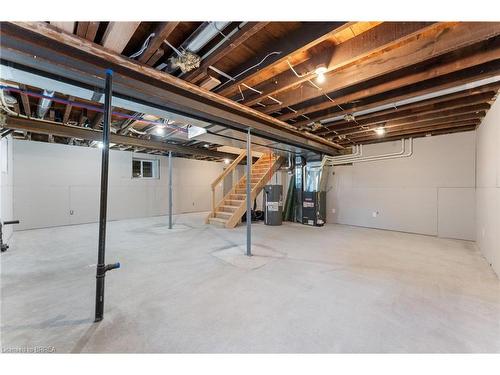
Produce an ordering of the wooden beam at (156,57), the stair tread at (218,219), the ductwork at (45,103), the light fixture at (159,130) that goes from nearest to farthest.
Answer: the wooden beam at (156,57), the ductwork at (45,103), the light fixture at (159,130), the stair tread at (218,219)

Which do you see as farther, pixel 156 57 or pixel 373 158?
pixel 373 158

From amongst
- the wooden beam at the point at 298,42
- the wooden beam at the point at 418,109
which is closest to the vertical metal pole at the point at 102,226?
the wooden beam at the point at 298,42

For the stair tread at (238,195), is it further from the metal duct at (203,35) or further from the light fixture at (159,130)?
the metal duct at (203,35)

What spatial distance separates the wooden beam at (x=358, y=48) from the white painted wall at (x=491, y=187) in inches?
80.3

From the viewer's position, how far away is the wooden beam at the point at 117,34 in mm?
1521

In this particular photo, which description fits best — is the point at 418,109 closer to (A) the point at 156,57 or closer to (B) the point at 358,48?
(B) the point at 358,48

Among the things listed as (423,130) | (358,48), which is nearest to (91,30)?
(358,48)

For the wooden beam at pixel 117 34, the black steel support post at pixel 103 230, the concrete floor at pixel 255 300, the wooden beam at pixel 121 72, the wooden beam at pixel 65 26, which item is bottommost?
the concrete floor at pixel 255 300

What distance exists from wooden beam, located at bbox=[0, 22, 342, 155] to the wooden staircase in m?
2.90

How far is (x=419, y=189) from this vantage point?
498 centimetres

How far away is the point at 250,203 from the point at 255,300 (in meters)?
1.61

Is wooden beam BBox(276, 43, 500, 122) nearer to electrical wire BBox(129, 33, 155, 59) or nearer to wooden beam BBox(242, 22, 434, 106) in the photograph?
Result: wooden beam BBox(242, 22, 434, 106)

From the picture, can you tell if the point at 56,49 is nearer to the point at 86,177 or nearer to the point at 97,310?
the point at 97,310
